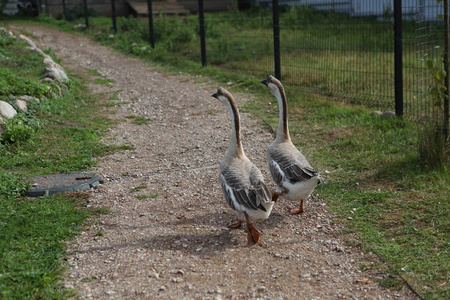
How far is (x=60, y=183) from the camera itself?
629cm

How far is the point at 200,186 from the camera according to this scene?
6.44 meters

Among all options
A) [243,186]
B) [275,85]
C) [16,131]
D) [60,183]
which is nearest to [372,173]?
[275,85]

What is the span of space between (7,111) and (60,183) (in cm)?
241

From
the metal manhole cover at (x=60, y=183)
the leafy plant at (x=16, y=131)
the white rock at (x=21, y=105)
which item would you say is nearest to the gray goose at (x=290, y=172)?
the metal manhole cover at (x=60, y=183)

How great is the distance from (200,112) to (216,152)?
96.7 inches

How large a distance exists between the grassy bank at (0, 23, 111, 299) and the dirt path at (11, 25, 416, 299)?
0.69ft

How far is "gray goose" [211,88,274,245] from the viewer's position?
15.7 feet

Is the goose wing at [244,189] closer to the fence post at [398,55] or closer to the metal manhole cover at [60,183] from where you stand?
the metal manhole cover at [60,183]

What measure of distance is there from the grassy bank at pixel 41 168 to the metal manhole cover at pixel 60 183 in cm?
13

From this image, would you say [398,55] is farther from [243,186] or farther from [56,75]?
[56,75]

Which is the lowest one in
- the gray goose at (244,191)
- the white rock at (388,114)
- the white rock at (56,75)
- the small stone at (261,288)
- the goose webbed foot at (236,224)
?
the small stone at (261,288)

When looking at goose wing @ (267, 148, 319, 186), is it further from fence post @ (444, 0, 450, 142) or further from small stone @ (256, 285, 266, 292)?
fence post @ (444, 0, 450, 142)

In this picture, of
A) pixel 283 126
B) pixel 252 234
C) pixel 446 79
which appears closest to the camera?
pixel 252 234

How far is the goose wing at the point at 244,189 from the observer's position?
4.79 metres
